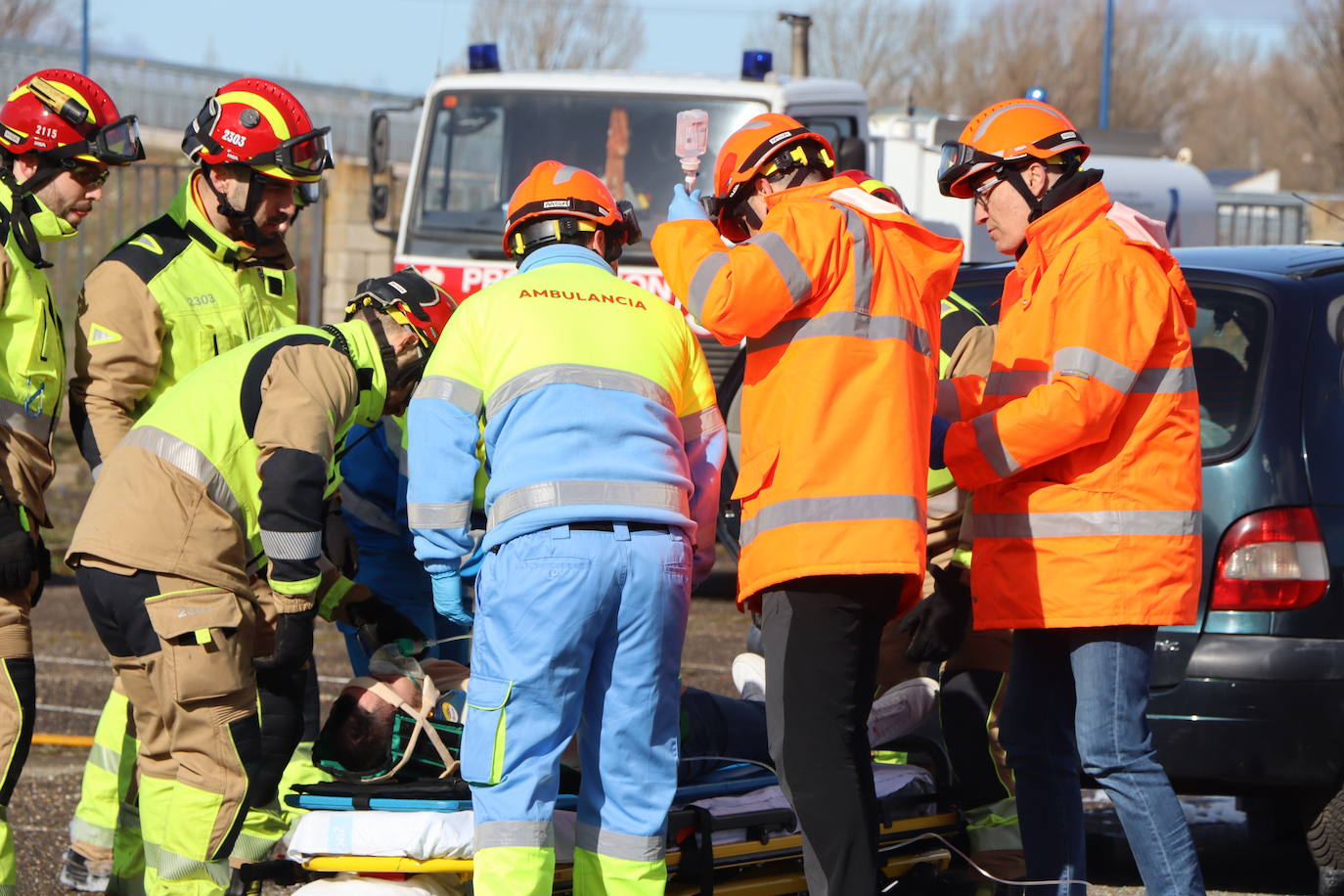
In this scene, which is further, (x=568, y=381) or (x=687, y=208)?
(x=687, y=208)

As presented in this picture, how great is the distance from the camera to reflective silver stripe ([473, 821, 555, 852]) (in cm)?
378

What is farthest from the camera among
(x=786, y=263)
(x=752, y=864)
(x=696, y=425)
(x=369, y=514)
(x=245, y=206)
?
(x=369, y=514)

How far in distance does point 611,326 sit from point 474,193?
6848 millimetres

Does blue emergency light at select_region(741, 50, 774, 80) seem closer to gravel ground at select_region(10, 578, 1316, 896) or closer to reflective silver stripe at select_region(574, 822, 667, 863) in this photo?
gravel ground at select_region(10, 578, 1316, 896)

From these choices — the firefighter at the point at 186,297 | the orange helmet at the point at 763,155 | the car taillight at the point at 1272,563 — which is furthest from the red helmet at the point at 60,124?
the car taillight at the point at 1272,563

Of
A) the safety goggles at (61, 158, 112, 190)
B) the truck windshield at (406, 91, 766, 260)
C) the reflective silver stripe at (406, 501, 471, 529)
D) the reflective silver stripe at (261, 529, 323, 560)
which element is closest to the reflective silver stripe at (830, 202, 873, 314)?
the reflective silver stripe at (406, 501, 471, 529)

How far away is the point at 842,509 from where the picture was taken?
3.79 metres

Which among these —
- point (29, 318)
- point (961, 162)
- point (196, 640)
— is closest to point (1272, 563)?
point (961, 162)

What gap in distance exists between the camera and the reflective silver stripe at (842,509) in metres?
3.79

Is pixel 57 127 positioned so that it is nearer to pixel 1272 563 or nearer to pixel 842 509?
pixel 842 509

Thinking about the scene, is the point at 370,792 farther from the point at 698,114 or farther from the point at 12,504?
the point at 698,114

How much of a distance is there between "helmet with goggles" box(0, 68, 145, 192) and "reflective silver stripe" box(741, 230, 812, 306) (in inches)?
84.8

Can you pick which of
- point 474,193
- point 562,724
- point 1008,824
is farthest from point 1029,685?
point 474,193

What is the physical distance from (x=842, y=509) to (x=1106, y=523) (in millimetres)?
683
